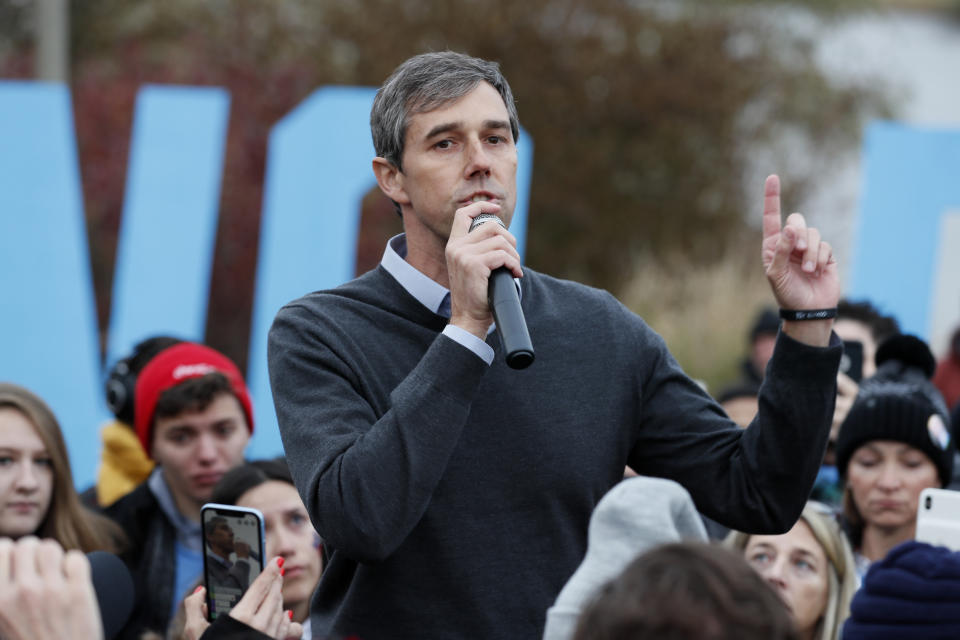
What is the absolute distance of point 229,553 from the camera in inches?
102

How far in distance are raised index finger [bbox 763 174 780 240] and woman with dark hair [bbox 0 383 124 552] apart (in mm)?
2354

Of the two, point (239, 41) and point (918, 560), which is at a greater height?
point (239, 41)

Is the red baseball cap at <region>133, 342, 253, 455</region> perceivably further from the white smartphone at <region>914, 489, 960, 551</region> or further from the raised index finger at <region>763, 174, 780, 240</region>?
the white smartphone at <region>914, 489, 960, 551</region>

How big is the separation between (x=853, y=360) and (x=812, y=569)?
1393 millimetres

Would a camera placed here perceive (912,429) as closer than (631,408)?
No

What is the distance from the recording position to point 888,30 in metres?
20.9

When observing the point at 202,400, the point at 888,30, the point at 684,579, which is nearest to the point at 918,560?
the point at 684,579

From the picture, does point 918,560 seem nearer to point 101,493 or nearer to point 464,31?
point 101,493

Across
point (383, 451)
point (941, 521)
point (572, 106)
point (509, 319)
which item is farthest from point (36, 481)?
point (572, 106)

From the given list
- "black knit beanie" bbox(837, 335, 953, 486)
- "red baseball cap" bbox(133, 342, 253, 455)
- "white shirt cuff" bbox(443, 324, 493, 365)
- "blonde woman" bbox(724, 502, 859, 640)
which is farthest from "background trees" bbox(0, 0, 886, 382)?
"white shirt cuff" bbox(443, 324, 493, 365)

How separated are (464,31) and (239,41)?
109 inches

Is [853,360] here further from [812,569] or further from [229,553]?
[229,553]

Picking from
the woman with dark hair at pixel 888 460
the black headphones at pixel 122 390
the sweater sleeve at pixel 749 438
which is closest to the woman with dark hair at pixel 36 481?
the black headphones at pixel 122 390

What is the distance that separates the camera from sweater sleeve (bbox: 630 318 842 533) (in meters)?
2.35
